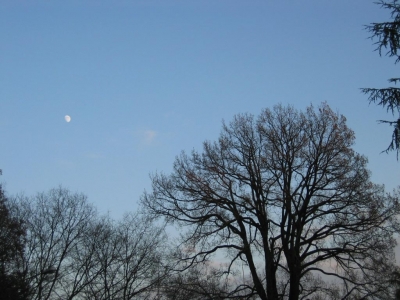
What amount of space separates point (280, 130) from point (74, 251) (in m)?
16.2

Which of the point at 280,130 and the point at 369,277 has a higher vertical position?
the point at 280,130

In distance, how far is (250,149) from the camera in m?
23.8

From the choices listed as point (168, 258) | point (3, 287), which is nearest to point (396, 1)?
point (168, 258)

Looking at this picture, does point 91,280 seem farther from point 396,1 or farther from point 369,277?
point 396,1

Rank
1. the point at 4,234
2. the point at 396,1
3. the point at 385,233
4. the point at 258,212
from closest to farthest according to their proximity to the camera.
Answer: the point at 396,1 → the point at 385,233 → the point at 258,212 → the point at 4,234

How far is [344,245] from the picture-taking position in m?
21.2

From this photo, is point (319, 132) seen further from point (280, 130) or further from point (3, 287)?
point (3, 287)

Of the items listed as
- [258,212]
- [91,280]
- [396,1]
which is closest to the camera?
[396,1]

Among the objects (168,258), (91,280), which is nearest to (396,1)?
(168,258)

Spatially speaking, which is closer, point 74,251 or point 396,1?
point 396,1

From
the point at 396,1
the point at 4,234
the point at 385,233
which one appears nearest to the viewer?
the point at 396,1

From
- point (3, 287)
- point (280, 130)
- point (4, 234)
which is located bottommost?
point (3, 287)

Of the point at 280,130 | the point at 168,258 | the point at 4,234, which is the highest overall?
the point at 280,130

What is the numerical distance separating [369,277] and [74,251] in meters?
18.6
